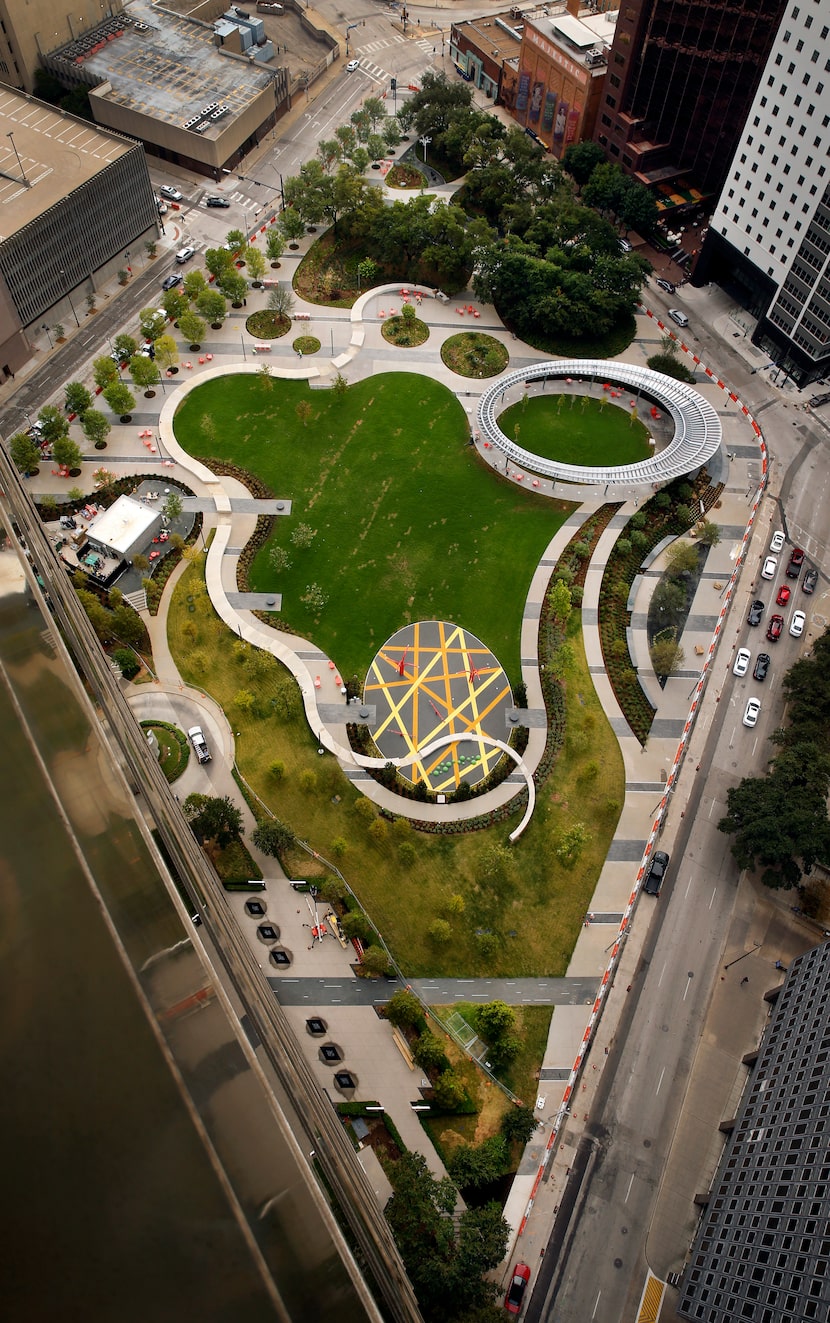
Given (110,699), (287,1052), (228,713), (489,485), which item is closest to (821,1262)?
(287,1052)

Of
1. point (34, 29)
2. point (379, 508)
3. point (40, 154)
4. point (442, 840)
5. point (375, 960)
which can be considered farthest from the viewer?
point (34, 29)

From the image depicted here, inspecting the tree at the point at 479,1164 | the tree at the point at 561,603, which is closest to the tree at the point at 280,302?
the tree at the point at 561,603

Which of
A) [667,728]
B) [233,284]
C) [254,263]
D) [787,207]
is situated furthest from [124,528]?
[787,207]

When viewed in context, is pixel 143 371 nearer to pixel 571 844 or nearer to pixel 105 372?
pixel 105 372

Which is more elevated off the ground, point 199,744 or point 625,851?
point 625,851

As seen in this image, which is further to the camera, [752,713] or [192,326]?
[192,326]

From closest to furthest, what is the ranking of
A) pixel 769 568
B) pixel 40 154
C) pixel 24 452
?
pixel 769 568
pixel 24 452
pixel 40 154

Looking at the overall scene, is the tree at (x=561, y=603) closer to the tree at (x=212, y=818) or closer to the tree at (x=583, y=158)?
the tree at (x=212, y=818)

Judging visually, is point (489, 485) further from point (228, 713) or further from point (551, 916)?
point (551, 916)
